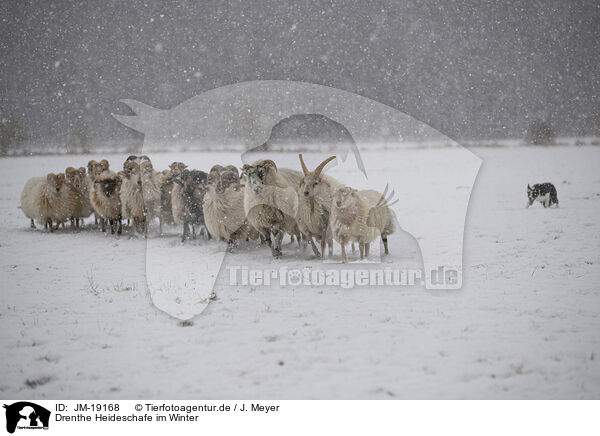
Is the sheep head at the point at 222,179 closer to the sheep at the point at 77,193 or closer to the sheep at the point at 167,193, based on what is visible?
the sheep at the point at 167,193

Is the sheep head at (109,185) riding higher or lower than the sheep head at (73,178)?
lower

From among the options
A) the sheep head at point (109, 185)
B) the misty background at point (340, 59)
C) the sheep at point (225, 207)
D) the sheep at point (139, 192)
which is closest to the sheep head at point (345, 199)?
the sheep at point (225, 207)

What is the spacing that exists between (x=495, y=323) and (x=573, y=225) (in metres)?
6.49

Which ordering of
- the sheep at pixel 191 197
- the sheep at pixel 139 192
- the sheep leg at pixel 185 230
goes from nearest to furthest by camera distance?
the sheep at pixel 191 197, the sheep leg at pixel 185 230, the sheep at pixel 139 192

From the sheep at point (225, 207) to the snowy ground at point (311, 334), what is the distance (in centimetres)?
49

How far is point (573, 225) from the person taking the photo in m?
9.27

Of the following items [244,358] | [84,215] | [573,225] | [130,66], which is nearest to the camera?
[244,358]

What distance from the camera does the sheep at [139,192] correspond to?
30.1 feet

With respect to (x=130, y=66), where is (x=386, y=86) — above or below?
below

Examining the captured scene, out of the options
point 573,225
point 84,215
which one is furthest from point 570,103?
point 84,215

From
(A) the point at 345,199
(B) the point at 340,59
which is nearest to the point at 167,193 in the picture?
(A) the point at 345,199

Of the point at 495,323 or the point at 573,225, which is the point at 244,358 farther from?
the point at 573,225
